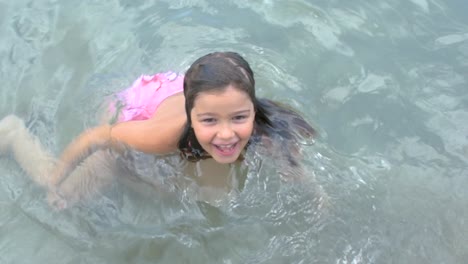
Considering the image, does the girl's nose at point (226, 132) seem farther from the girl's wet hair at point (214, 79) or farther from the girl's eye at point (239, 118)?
the girl's wet hair at point (214, 79)

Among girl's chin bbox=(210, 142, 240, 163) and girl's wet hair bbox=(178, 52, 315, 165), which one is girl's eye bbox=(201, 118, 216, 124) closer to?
girl's wet hair bbox=(178, 52, 315, 165)

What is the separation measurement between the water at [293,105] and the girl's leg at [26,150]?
78 millimetres

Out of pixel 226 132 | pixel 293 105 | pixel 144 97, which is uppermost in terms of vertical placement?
pixel 226 132

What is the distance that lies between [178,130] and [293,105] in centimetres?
132

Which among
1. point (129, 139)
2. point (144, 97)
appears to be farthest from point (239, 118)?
point (144, 97)

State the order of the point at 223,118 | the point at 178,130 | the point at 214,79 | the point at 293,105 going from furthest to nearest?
the point at 293,105 → the point at 178,130 → the point at 223,118 → the point at 214,79

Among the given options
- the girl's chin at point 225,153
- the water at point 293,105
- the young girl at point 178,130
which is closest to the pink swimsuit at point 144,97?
the young girl at point 178,130

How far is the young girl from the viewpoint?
116 inches

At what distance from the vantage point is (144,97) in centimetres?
397

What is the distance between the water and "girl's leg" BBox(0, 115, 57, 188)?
0.08 metres

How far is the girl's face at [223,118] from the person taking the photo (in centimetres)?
292

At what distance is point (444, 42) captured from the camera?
16.1 feet

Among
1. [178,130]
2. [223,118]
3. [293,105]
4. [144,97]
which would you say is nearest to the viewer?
[223,118]

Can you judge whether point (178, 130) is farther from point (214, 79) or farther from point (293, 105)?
point (293, 105)
